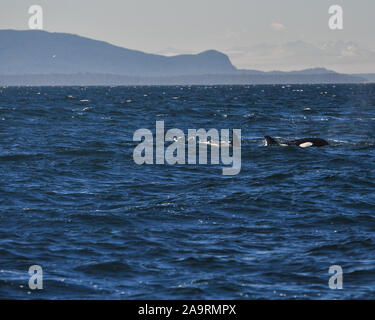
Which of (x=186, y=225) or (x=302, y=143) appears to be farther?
(x=302, y=143)

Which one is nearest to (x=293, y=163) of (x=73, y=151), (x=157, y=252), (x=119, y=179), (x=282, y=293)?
(x=119, y=179)

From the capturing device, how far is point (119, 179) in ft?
74.2

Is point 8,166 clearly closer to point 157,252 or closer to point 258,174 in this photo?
point 258,174

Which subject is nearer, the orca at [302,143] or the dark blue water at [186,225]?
the dark blue water at [186,225]

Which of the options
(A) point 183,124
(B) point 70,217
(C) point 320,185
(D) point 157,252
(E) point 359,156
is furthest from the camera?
(A) point 183,124

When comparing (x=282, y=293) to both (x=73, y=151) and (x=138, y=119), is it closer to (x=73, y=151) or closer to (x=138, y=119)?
(x=73, y=151)

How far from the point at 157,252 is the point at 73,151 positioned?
1743 centimetres

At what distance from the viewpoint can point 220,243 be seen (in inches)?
555

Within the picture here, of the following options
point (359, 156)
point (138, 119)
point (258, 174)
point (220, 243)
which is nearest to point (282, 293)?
point (220, 243)

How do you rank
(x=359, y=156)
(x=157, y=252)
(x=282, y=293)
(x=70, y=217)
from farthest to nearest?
(x=359, y=156), (x=70, y=217), (x=157, y=252), (x=282, y=293)

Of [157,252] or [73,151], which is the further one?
[73,151]

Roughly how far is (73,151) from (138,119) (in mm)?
24973

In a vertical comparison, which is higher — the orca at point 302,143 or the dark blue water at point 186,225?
the orca at point 302,143

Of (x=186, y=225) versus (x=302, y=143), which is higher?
(x=302, y=143)
